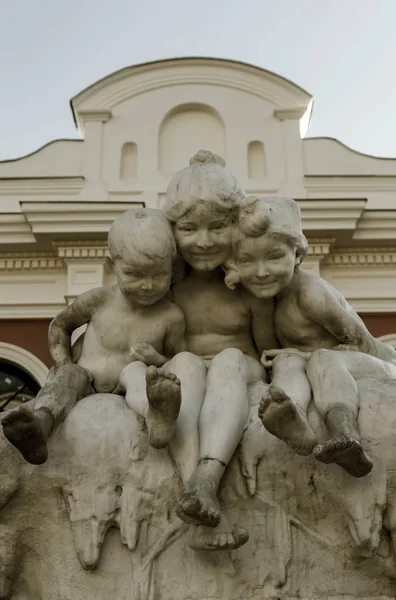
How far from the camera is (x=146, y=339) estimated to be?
2213 millimetres

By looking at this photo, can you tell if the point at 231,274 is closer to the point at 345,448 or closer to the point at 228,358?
the point at 228,358

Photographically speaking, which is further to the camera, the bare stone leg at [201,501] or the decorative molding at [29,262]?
the decorative molding at [29,262]

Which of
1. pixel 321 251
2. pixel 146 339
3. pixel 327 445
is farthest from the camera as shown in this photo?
pixel 321 251

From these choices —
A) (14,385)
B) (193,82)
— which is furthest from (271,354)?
(193,82)

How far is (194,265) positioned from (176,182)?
22 centimetres

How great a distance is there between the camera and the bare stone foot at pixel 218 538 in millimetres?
1654

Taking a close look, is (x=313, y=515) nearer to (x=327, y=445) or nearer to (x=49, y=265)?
(x=327, y=445)

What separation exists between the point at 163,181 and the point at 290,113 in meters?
2.26

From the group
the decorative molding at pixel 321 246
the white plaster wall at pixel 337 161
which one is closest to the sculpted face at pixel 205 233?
the decorative molding at pixel 321 246

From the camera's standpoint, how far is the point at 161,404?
1744 mm

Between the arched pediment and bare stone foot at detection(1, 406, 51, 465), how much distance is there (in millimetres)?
11006

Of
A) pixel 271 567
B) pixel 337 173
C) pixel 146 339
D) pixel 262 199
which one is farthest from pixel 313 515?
pixel 337 173

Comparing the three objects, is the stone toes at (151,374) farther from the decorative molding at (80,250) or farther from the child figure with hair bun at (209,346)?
the decorative molding at (80,250)

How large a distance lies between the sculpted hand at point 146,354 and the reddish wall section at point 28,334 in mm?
8122
